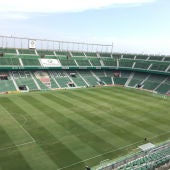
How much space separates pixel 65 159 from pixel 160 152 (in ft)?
40.6

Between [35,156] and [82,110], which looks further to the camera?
[82,110]

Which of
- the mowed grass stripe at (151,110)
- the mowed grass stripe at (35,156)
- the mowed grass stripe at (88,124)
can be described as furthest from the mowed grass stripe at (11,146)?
the mowed grass stripe at (151,110)

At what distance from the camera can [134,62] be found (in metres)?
102

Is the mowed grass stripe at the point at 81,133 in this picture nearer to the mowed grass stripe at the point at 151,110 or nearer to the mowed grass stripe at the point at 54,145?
the mowed grass stripe at the point at 54,145

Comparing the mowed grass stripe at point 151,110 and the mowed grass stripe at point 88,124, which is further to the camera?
the mowed grass stripe at point 151,110

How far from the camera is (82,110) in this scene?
176ft

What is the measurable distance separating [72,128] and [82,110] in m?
12.0

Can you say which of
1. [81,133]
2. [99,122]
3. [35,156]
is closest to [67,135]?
[81,133]

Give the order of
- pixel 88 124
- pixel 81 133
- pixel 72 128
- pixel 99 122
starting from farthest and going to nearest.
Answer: pixel 99 122, pixel 88 124, pixel 72 128, pixel 81 133

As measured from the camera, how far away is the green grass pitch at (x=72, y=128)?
31.8 metres

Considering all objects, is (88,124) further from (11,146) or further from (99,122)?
(11,146)

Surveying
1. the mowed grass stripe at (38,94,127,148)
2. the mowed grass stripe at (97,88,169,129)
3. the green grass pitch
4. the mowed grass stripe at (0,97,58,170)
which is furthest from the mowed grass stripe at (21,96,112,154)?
the mowed grass stripe at (97,88,169,129)

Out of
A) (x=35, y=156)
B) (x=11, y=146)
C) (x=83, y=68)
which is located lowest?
(x=35, y=156)

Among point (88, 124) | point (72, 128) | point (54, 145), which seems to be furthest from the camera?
point (88, 124)
